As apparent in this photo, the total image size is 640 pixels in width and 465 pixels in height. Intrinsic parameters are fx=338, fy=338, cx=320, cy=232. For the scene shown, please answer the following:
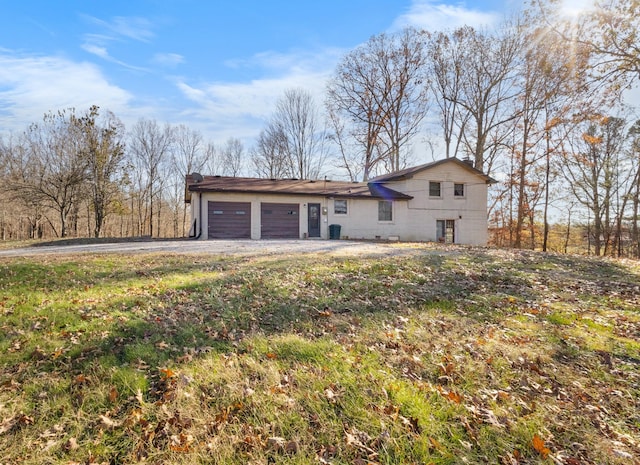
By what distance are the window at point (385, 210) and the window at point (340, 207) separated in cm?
231

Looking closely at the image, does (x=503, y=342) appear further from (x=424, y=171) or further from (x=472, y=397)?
(x=424, y=171)

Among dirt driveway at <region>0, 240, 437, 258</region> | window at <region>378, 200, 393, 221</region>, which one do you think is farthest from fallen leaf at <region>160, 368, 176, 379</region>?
window at <region>378, 200, 393, 221</region>

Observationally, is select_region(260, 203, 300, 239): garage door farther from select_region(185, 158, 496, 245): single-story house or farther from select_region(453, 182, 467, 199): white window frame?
select_region(453, 182, 467, 199): white window frame

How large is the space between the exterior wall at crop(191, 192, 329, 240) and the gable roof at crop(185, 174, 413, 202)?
351mm

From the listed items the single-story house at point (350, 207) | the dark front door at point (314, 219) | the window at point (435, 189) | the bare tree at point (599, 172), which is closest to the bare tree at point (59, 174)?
the single-story house at point (350, 207)

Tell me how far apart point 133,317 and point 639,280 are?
1025 cm

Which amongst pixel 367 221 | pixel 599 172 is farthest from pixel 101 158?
pixel 599 172

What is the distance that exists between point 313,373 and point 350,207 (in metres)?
17.2

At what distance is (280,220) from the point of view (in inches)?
752

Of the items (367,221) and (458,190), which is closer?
(367,221)

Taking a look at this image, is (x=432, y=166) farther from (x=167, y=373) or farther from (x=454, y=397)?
(x=167, y=373)

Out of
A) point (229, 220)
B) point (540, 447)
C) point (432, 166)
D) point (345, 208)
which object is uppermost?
point (432, 166)

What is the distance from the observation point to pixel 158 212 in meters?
33.1

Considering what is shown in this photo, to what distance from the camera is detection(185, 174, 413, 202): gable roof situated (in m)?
18.1
